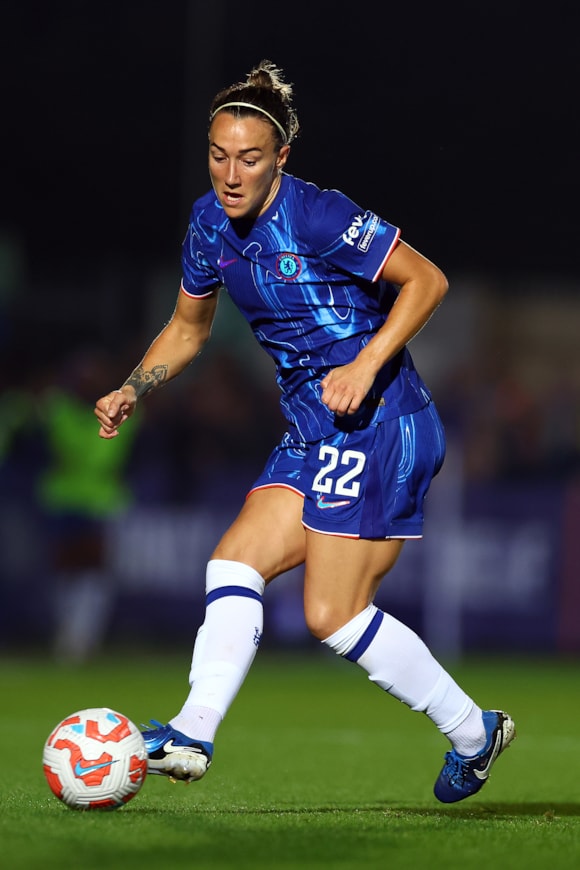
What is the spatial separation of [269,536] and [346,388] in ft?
1.81

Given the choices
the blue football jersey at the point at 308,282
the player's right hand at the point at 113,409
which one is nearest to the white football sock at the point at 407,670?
the blue football jersey at the point at 308,282

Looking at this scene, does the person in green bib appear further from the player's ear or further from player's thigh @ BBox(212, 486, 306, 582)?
the player's ear

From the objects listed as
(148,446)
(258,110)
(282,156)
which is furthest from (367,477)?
(148,446)

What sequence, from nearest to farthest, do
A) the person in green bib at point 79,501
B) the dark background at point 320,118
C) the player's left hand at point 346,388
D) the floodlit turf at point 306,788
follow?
1. the floodlit turf at point 306,788
2. the player's left hand at point 346,388
3. the person in green bib at point 79,501
4. the dark background at point 320,118

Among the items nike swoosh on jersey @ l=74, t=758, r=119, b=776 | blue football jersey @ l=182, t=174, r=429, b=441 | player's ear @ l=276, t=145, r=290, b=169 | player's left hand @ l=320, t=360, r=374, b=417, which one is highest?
player's ear @ l=276, t=145, r=290, b=169

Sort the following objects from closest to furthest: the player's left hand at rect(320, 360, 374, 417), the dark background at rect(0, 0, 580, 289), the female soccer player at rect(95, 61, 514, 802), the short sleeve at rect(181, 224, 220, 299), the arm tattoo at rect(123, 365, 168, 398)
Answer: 1. the player's left hand at rect(320, 360, 374, 417)
2. the female soccer player at rect(95, 61, 514, 802)
3. the short sleeve at rect(181, 224, 220, 299)
4. the arm tattoo at rect(123, 365, 168, 398)
5. the dark background at rect(0, 0, 580, 289)

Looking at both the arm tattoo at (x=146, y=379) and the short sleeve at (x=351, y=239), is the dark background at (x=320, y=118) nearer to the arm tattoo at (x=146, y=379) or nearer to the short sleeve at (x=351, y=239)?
the arm tattoo at (x=146, y=379)

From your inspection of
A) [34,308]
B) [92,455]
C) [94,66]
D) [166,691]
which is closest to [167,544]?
[92,455]

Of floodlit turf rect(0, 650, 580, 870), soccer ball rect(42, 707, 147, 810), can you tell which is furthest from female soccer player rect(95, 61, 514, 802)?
floodlit turf rect(0, 650, 580, 870)

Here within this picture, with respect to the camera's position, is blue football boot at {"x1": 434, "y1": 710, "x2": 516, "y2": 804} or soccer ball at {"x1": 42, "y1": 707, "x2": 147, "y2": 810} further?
blue football boot at {"x1": 434, "y1": 710, "x2": 516, "y2": 804}

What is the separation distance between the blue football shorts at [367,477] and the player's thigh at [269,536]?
1.8 inches

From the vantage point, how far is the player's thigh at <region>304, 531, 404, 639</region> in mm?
4352

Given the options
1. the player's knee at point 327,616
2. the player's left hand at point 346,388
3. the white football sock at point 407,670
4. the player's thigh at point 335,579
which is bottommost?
the white football sock at point 407,670

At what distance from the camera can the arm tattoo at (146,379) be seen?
466 cm
